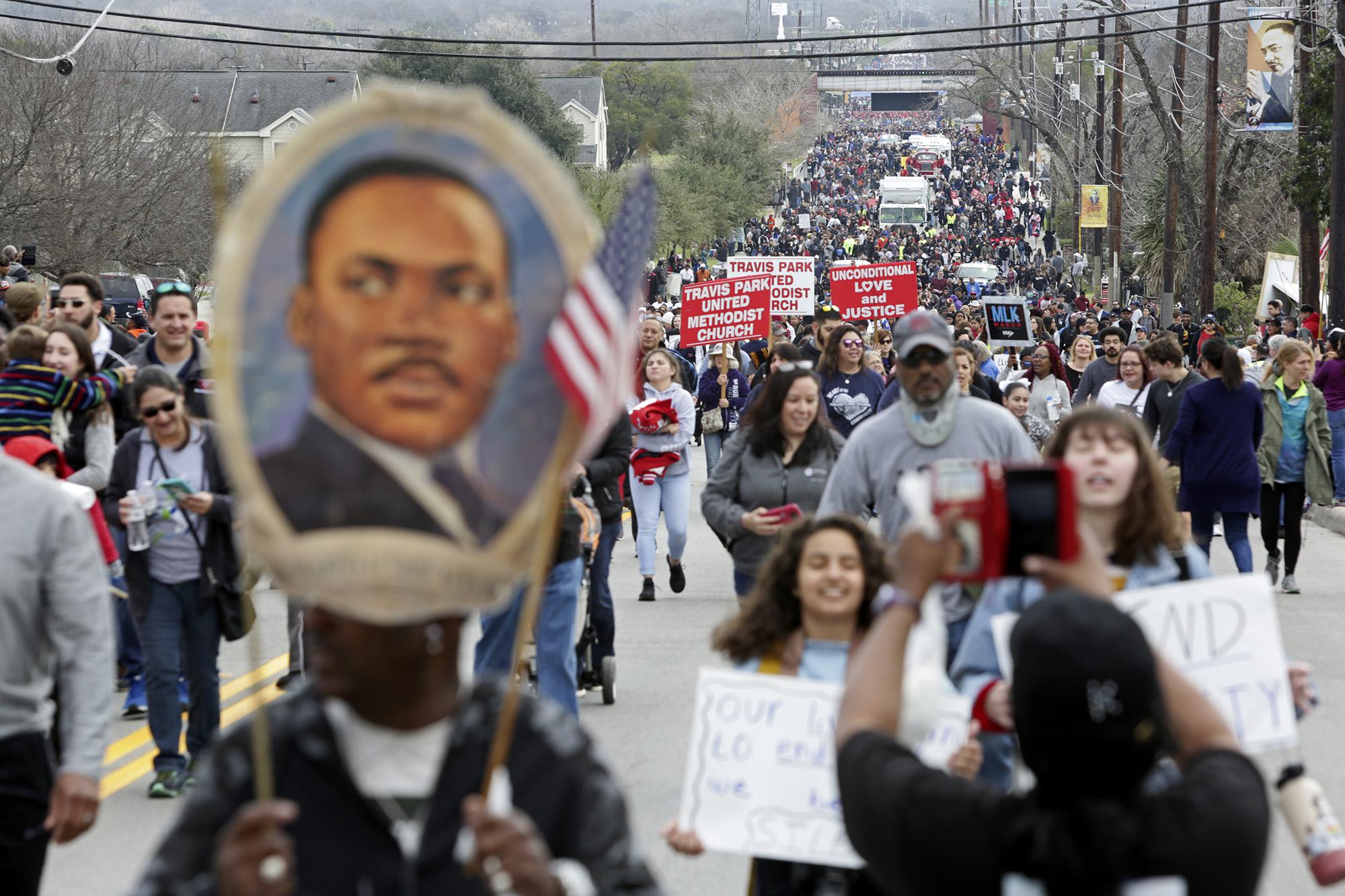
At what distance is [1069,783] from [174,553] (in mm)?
5508

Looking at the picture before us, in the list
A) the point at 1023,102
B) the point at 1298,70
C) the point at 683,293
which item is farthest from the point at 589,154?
the point at 683,293

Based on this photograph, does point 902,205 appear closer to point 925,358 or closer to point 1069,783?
point 925,358

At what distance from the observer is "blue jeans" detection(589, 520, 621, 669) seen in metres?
9.14

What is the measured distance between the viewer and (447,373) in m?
2.30

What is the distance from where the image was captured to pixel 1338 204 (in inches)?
901

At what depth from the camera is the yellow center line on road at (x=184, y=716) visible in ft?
28.1

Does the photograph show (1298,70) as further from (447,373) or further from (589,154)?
(589,154)

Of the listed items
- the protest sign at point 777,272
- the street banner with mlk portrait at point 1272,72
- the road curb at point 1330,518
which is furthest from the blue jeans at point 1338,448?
the street banner with mlk portrait at point 1272,72

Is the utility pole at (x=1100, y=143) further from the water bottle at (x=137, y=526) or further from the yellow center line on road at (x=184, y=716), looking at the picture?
the water bottle at (x=137, y=526)

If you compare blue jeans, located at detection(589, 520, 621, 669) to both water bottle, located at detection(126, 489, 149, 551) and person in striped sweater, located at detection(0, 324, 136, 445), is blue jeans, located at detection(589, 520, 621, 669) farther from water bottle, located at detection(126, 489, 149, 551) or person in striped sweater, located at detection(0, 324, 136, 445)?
person in striped sweater, located at detection(0, 324, 136, 445)

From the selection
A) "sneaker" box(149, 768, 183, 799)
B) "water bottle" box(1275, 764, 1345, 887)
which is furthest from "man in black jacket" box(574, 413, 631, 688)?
"water bottle" box(1275, 764, 1345, 887)

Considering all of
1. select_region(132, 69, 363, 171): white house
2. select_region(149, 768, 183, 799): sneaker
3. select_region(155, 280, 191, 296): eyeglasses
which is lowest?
select_region(149, 768, 183, 799): sneaker

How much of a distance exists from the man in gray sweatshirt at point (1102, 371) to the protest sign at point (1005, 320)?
5335mm

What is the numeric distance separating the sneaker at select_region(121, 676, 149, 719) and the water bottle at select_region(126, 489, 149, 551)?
2.23m
